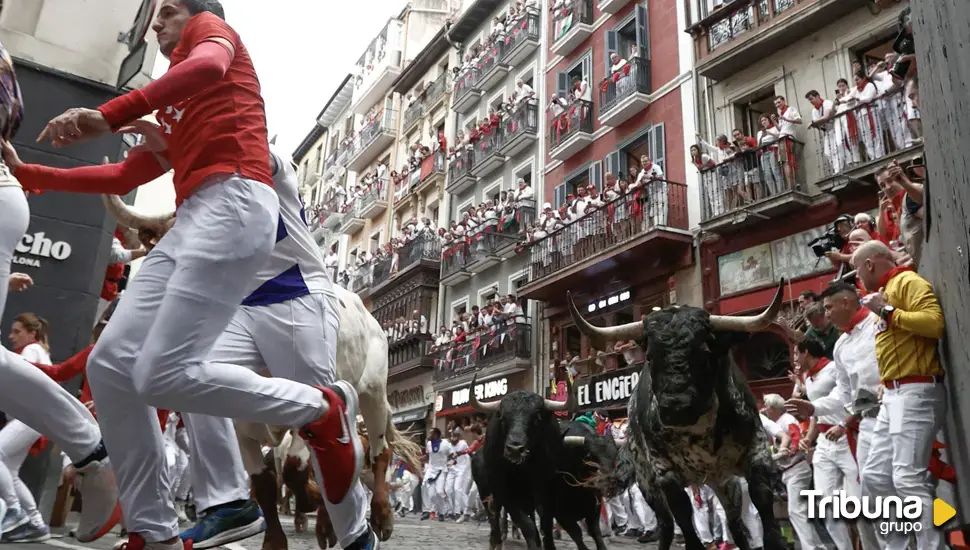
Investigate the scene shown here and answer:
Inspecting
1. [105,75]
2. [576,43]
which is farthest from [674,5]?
[105,75]

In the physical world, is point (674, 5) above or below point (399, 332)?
above

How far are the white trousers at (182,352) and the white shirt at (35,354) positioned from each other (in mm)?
3328

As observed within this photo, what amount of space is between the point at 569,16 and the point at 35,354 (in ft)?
73.9

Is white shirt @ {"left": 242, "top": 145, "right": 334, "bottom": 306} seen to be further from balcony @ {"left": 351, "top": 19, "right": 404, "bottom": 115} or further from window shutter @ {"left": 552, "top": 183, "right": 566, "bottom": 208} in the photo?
balcony @ {"left": 351, "top": 19, "right": 404, "bottom": 115}

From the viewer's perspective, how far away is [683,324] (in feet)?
15.5

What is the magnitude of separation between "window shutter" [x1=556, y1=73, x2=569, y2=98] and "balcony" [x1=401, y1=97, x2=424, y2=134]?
1184 centimetres

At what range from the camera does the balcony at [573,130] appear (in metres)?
23.0

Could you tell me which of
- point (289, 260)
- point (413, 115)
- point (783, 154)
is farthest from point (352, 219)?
point (289, 260)

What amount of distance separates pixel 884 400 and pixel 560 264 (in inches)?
670

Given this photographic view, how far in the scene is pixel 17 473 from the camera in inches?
204

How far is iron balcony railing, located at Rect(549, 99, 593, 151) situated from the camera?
75.7 ft

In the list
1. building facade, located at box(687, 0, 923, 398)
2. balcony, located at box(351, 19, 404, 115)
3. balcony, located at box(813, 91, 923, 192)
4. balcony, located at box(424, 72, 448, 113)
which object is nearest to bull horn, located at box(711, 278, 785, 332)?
building facade, located at box(687, 0, 923, 398)

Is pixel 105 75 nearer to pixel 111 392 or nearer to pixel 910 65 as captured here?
pixel 111 392

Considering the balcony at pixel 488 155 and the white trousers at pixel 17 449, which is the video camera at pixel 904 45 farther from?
the balcony at pixel 488 155
